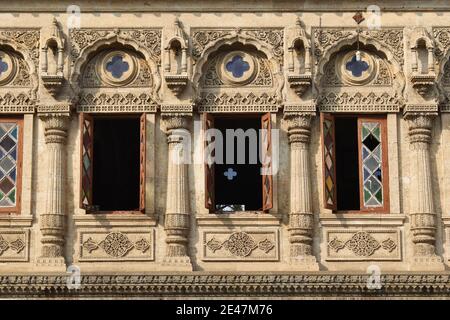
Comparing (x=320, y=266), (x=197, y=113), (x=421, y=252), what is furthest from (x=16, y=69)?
(x=421, y=252)

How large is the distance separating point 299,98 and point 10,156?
5.61 m

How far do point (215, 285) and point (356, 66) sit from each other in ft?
16.8

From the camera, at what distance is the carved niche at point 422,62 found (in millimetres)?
22734

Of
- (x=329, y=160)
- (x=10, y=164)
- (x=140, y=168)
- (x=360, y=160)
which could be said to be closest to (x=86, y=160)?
(x=140, y=168)

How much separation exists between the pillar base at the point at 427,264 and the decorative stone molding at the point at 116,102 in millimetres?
5695

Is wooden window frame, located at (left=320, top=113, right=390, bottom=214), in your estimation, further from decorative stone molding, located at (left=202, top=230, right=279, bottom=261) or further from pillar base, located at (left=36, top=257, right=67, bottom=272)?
pillar base, located at (left=36, top=257, right=67, bottom=272)

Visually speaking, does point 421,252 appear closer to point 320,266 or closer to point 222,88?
point 320,266

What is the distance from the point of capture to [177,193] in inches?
886

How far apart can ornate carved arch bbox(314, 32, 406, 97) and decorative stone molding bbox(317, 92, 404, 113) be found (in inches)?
8.5

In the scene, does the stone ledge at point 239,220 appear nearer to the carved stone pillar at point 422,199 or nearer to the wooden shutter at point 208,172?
the wooden shutter at point 208,172

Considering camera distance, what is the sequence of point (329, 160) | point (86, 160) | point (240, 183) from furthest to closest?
1. point (240, 183)
2. point (329, 160)
3. point (86, 160)

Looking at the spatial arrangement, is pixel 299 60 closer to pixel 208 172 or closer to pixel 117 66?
pixel 208 172

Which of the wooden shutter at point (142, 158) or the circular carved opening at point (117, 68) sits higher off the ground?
the circular carved opening at point (117, 68)

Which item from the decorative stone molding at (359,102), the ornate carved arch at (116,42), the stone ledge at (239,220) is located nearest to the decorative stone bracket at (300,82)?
the decorative stone molding at (359,102)
